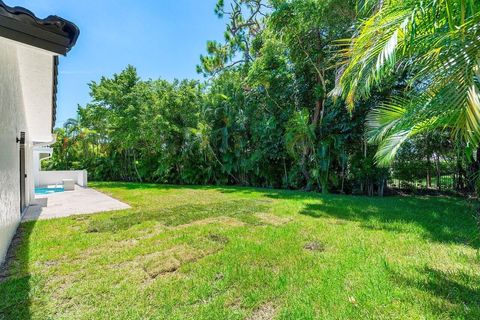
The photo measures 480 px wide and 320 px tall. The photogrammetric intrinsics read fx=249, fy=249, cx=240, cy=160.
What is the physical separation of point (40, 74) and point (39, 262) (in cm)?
389

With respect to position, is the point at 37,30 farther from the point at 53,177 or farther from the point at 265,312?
the point at 53,177

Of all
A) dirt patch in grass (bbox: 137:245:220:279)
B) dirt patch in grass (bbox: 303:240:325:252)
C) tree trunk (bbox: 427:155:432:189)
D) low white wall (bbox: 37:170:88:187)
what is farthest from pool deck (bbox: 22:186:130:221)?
tree trunk (bbox: 427:155:432:189)

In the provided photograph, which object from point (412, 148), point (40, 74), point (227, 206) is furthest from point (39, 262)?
point (412, 148)

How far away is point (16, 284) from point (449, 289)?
5.69 metres

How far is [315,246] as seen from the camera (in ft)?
15.8

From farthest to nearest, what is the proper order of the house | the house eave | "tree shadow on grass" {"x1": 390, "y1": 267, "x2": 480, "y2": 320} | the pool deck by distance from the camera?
the pool deck → "tree shadow on grass" {"x1": 390, "y1": 267, "x2": 480, "y2": 320} → the house → the house eave

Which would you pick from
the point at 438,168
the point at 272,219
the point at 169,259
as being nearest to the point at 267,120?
the point at 272,219

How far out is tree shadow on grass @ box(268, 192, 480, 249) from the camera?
535 centimetres

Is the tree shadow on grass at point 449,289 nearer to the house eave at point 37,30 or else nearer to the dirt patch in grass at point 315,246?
the dirt patch in grass at point 315,246

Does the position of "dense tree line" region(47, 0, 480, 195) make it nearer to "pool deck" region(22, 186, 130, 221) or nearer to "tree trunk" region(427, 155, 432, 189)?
"tree trunk" region(427, 155, 432, 189)

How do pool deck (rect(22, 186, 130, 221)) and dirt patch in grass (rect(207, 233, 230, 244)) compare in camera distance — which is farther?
pool deck (rect(22, 186, 130, 221))

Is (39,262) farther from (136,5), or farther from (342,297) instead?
(136,5)

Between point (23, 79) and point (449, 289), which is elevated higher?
point (23, 79)

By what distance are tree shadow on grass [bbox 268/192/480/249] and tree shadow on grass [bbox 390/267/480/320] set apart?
1.48m
